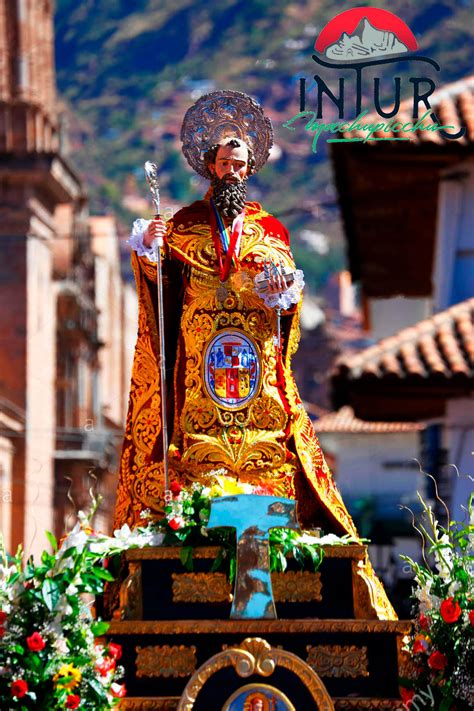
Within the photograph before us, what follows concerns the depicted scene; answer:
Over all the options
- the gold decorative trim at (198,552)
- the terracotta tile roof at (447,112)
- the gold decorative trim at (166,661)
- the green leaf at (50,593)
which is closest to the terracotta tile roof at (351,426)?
the terracotta tile roof at (447,112)

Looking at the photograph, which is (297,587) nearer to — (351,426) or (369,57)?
(369,57)

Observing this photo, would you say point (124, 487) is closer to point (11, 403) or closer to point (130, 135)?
→ point (11, 403)

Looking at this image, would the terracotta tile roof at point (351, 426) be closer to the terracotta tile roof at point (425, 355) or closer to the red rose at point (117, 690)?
the terracotta tile roof at point (425, 355)

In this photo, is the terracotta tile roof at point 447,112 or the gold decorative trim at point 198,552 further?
the terracotta tile roof at point 447,112

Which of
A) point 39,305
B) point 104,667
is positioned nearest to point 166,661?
point 104,667

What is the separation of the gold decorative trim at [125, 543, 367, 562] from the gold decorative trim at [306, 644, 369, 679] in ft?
1.72

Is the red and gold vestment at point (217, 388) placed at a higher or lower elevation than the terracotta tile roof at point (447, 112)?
lower

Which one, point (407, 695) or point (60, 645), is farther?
point (407, 695)

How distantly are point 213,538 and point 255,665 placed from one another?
0.78 metres

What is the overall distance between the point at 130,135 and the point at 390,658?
364 feet

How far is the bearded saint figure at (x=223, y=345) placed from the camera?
1188 cm

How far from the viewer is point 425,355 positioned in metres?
20.8

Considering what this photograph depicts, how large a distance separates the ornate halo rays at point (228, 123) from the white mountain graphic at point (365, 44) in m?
8.52

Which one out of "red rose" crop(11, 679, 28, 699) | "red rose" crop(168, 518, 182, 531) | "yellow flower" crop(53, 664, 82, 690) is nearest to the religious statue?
"red rose" crop(168, 518, 182, 531)
